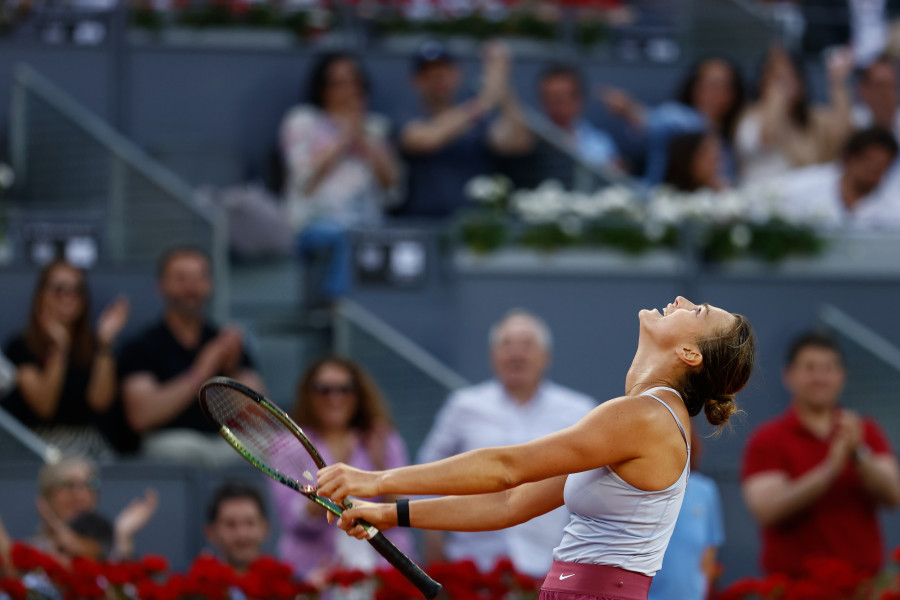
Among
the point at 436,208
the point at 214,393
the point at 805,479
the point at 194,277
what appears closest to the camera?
the point at 214,393

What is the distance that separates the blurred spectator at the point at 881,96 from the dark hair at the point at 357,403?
4.75 m

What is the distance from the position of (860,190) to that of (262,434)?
563 centimetres

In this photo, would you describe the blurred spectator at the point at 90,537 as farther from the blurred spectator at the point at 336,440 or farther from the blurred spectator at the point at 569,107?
the blurred spectator at the point at 569,107

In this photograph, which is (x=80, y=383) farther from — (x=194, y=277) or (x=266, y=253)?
(x=266, y=253)

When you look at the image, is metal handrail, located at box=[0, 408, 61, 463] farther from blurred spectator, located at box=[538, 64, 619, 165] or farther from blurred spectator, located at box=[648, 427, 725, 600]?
blurred spectator, located at box=[538, 64, 619, 165]

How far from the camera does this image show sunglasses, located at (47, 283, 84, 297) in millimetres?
6602

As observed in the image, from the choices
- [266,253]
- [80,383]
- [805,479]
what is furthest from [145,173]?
[805,479]

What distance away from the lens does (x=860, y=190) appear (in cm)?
827

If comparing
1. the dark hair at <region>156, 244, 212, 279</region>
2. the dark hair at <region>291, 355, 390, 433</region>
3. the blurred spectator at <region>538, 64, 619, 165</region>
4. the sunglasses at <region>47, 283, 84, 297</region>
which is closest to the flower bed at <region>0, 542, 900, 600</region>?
the dark hair at <region>291, 355, 390, 433</region>

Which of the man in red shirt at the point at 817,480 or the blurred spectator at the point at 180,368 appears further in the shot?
the blurred spectator at the point at 180,368

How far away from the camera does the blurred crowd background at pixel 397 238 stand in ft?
19.7

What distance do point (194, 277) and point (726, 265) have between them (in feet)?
9.91

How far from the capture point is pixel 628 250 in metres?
7.73

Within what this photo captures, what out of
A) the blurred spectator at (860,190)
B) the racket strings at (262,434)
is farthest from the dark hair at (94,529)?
the blurred spectator at (860,190)
